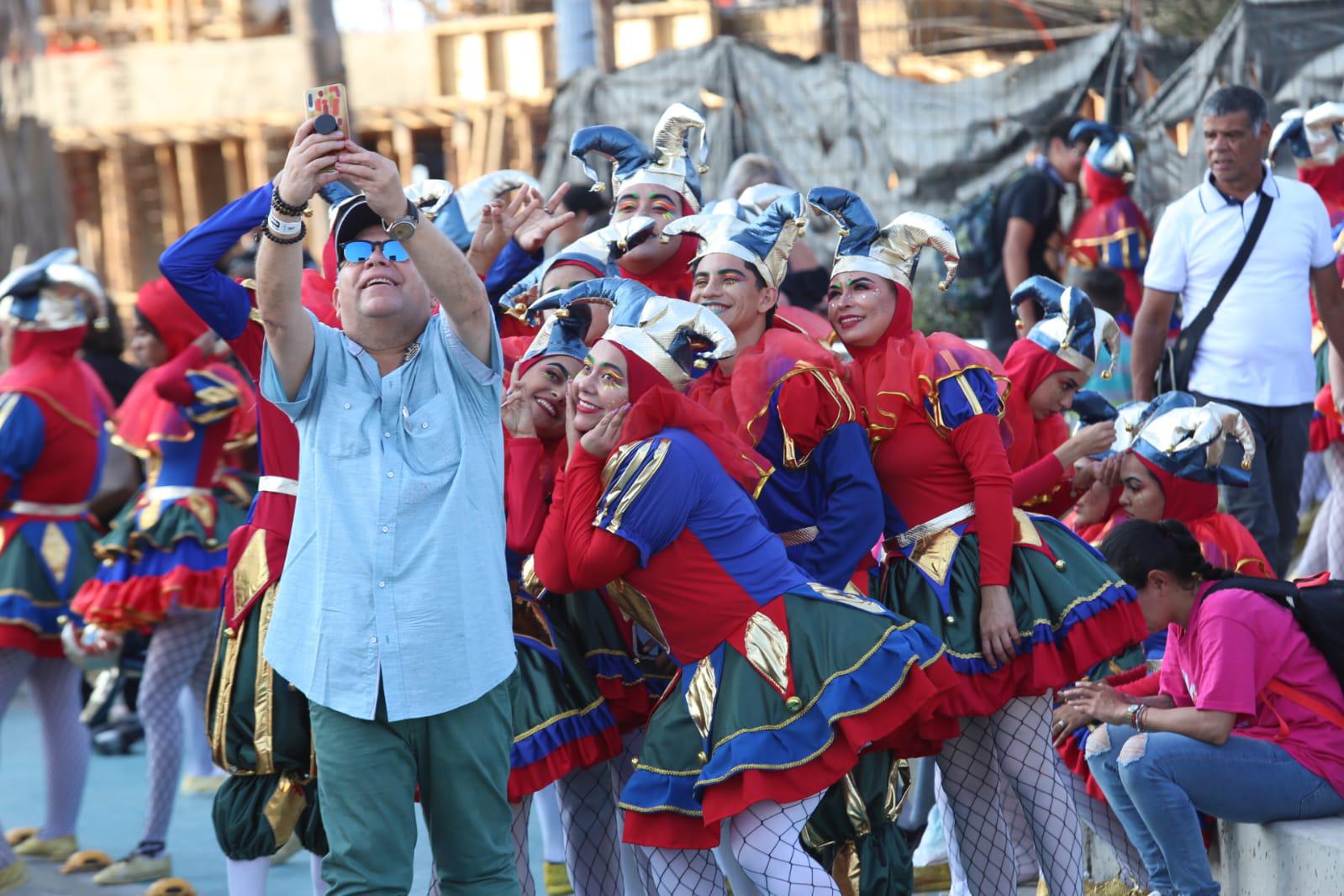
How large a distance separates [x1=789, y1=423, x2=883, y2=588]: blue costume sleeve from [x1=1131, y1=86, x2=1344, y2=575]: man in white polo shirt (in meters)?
2.03

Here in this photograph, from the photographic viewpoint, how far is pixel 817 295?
6.48m

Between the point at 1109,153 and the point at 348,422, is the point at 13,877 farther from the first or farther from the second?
the point at 1109,153

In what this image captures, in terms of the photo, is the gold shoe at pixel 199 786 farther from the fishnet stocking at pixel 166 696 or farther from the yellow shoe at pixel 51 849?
the yellow shoe at pixel 51 849

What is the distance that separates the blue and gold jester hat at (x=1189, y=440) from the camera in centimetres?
482

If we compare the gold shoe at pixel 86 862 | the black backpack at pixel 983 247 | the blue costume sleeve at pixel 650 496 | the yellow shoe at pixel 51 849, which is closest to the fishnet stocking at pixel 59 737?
the yellow shoe at pixel 51 849

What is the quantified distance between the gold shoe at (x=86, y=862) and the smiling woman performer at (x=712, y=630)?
2991 mm

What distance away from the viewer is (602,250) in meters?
4.67

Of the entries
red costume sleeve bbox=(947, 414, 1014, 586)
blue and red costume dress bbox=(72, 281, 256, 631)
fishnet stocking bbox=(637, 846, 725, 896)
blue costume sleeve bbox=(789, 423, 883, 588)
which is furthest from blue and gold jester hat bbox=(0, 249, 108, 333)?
red costume sleeve bbox=(947, 414, 1014, 586)

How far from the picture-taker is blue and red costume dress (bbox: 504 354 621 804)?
13.0 feet

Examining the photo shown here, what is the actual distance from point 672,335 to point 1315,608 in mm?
1810

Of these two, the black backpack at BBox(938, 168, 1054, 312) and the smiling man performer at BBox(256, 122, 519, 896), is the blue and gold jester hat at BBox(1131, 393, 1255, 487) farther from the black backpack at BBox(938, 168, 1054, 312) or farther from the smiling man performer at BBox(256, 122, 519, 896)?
the black backpack at BBox(938, 168, 1054, 312)

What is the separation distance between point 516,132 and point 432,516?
1408cm

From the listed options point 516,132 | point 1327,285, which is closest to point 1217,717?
point 1327,285

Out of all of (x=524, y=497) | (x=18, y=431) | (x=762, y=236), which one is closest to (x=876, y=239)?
(x=762, y=236)
